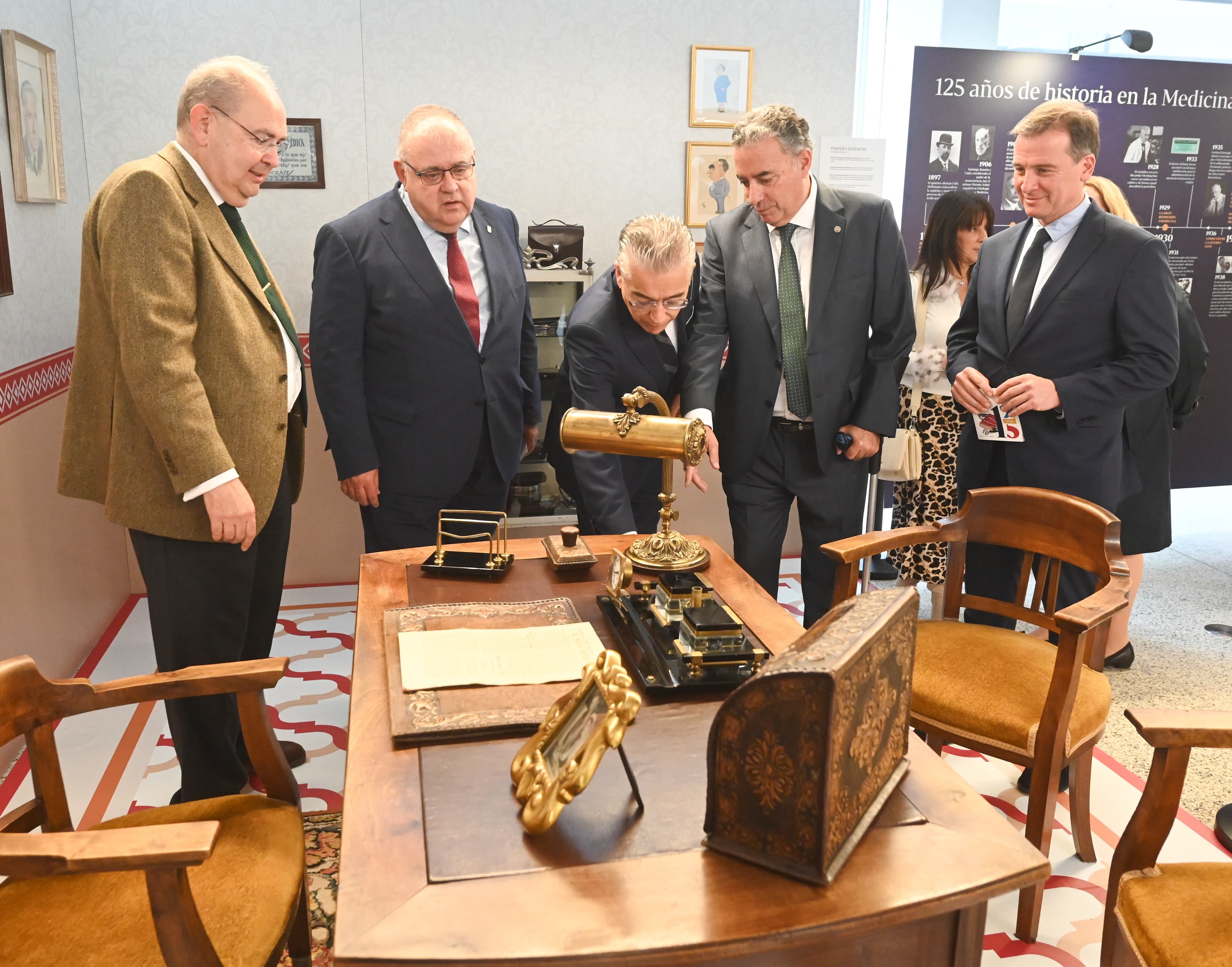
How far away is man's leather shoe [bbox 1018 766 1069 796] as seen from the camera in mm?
2812

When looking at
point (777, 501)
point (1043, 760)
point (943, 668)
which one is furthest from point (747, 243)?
point (1043, 760)

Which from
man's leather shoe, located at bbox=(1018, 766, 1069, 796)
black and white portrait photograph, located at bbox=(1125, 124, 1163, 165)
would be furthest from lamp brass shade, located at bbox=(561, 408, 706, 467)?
black and white portrait photograph, located at bbox=(1125, 124, 1163, 165)

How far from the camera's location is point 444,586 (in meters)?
2.30

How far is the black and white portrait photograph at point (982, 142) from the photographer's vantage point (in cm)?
507

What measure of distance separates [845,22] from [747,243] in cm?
248

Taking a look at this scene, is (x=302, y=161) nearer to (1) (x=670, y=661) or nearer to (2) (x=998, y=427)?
(2) (x=998, y=427)

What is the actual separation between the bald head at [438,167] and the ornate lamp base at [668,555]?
1.26m

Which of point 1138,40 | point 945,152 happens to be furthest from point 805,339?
point 1138,40

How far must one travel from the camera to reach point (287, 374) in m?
2.50

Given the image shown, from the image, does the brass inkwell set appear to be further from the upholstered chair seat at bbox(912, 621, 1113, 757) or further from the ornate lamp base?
the upholstered chair seat at bbox(912, 621, 1113, 757)

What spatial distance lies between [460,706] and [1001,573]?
194cm

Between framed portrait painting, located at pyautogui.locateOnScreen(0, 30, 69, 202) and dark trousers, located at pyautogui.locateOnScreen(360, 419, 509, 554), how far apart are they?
5.60 feet

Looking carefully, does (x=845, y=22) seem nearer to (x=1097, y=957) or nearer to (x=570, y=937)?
(x=1097, y=957)

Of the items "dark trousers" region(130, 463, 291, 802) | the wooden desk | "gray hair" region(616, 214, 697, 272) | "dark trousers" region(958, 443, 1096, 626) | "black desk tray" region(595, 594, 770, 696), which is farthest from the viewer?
"dark trousers" region(958, 443, 1096, 626)
